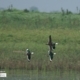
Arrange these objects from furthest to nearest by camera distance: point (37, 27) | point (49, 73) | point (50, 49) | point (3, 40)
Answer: point (37, 27), point (3, 40), point (50, 49), point (49, 73)

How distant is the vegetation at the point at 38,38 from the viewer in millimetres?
23750

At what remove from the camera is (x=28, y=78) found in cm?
2100

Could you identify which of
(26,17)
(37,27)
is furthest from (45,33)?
(26,17)

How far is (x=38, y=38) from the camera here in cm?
2912

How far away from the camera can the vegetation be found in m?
23.8

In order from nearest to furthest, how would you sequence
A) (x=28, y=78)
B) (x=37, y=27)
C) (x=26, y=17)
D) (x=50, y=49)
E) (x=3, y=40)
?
(x=28, y=78)
(x=50, y=49)
(x=3, y=40)
(x=37, y=27)
(x=26, y=17)

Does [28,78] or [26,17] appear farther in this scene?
[26,17]

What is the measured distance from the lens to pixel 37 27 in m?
32.2

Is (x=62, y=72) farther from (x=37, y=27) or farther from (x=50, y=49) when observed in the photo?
(x=37, y=27)

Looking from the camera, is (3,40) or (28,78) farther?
(3,40)

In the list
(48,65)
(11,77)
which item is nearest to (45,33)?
(48,65)

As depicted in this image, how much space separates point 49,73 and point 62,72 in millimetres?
513

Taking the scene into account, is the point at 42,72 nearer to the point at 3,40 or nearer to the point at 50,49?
the point at 50,49

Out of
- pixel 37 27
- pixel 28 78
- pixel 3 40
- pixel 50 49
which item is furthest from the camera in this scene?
pixel 37 27
